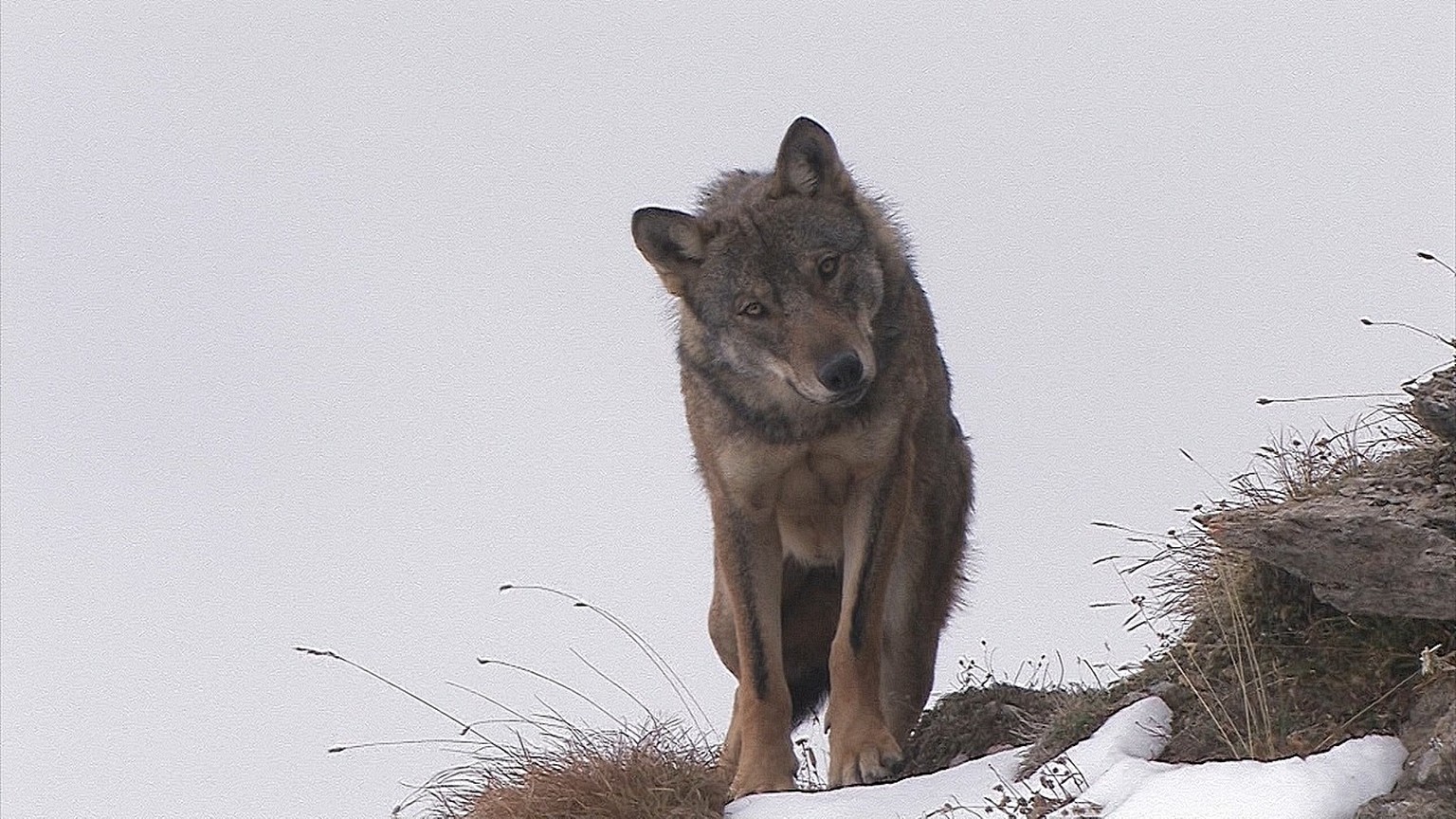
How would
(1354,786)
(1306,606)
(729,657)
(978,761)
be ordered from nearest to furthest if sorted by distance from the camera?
(1354,786)
(1306,606)
(978,761)
(729,657)

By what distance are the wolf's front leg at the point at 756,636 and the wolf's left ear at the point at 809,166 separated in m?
1.54

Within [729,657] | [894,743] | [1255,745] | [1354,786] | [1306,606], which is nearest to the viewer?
[1354,786]

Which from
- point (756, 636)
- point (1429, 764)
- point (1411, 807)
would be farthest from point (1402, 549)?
point (756, 636)

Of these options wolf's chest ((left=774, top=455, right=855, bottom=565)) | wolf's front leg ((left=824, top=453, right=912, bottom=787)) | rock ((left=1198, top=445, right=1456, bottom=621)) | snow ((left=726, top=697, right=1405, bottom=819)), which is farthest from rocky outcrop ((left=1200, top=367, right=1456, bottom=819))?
wolf's chest ((left=774, top=455, right=855, bottom=565))

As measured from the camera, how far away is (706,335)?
8.13 m

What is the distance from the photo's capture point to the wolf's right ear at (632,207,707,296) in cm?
805

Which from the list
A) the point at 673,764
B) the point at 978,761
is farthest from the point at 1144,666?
the point at 673,764

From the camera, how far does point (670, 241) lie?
8.09 meters

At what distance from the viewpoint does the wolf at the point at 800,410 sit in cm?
769

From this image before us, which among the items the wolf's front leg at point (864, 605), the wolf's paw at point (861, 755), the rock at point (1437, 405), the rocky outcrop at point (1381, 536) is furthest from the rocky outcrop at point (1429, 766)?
the wolf's front leg at point (864, 605)

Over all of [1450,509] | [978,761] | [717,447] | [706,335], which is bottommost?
[978,761]

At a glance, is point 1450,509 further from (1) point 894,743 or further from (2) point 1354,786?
(1) point 894,743

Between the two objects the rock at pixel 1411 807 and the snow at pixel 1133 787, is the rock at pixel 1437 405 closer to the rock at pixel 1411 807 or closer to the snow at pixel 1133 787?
the snow at pixel 1133 787

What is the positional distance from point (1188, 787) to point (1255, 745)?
18.4 inches
